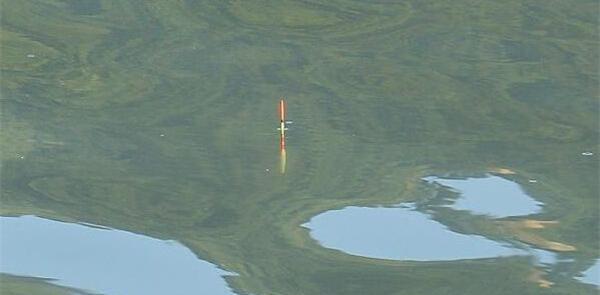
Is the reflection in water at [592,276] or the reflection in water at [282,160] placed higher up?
the reflection in water at [282,160]

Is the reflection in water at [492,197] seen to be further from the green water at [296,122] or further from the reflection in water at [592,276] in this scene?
the reflection in water at [592,276]

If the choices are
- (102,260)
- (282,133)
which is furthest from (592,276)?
(102,260)

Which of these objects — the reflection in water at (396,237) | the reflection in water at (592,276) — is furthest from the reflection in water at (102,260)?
the reflection in water at (592,276)

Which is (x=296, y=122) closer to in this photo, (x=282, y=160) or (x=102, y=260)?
(x=282, y=160)

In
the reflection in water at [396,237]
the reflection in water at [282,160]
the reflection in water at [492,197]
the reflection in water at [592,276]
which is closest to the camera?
the reflection in water at [592,276]

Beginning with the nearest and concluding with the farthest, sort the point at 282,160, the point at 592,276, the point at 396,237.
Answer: the point at 592,276
the point at 396,237
the point at 282,160

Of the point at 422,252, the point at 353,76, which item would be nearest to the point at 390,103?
the point at 353,76
